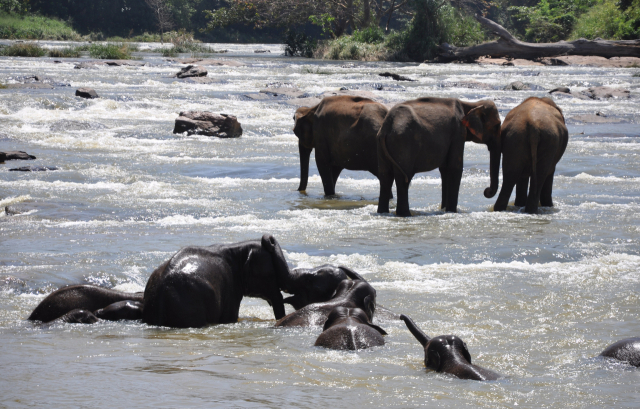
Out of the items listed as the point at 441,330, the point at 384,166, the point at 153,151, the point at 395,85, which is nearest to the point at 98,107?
the point at 153,151

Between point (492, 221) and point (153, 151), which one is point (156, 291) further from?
point (153, 151)

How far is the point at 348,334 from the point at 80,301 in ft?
7.00

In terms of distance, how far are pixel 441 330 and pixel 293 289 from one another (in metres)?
1.12

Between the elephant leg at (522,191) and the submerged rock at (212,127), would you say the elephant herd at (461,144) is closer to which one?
the elephant leg at (522,191)

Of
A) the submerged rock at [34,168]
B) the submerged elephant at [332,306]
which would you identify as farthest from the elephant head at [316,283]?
the submerged rock at [34,168]

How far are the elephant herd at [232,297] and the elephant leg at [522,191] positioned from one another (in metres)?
6.02

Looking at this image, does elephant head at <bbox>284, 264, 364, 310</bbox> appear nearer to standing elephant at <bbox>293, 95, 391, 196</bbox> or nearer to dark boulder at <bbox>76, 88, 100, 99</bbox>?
standing elephant at <bbox>293, 95, 391, 196</bbox>

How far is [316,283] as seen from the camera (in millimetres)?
5742

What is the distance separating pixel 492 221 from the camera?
10.2m

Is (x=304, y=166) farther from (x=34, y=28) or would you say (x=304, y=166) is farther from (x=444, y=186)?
(x=34, y=28)

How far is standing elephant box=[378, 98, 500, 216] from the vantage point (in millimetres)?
10531

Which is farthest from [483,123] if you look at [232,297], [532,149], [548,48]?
[548,48]

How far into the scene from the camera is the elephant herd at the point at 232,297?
505cm

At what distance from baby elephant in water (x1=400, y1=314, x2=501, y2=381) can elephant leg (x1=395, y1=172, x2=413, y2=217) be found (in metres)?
6.28
